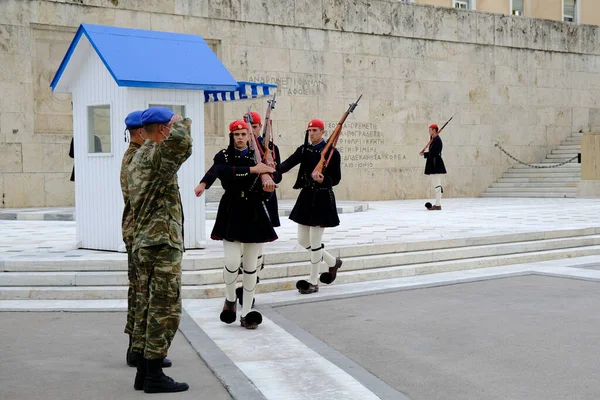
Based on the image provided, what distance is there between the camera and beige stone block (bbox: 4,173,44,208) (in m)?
16.8

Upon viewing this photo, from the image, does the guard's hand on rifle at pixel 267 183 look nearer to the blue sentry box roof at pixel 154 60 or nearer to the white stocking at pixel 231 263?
the white stocking at pixel 231 263

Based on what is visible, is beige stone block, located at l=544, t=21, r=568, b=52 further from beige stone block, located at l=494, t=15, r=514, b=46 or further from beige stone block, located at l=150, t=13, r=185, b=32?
beige stone block, located at l=150, t=13, r=185, b=32

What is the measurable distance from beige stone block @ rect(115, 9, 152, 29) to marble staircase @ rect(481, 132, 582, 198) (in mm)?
10795

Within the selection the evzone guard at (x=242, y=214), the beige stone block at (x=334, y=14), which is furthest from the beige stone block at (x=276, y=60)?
the evzone guard at (x=242, y=214)

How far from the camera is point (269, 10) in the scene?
19.8 metres

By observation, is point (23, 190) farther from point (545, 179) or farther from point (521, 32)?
point (521, 32)

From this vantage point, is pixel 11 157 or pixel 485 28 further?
pixel 485 28

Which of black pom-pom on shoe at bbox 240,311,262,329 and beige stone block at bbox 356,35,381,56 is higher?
beige stone block at bbox 356,35,381,56

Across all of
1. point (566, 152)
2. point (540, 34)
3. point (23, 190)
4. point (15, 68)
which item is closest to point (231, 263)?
point (23, 190)

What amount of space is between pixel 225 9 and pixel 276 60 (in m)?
1.71

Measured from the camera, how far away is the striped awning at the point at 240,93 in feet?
36.0

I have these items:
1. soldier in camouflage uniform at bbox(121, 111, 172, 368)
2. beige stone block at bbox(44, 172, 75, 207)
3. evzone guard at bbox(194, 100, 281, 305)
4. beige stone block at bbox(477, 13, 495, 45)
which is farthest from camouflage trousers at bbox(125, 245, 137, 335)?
beige stone block at bbox(477, 13, 495, 45)

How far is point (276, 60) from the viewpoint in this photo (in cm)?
1991

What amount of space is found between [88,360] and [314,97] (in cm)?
1501
